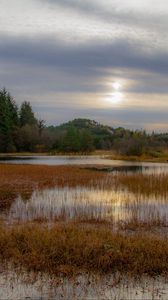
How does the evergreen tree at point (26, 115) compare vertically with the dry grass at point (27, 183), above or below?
above

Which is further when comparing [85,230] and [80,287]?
[85,230]

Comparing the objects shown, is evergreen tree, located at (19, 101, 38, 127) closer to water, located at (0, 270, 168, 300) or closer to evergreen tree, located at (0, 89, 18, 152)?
evergreen tree, located at (0, 89, 18, 152)

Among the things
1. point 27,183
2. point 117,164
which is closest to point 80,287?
point 27,183

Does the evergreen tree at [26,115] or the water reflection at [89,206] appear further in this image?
the evergreen tree at [26,115]

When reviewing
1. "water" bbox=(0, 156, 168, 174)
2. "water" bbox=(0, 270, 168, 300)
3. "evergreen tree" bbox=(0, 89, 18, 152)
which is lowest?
"water" bbox=(0, 270, 168, 300)

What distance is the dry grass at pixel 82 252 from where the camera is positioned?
9.53m

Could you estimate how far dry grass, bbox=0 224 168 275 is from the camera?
9531 mm

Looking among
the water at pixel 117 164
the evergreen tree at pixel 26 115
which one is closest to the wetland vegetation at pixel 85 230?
the water at pixel 117 164

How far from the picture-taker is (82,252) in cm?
1016

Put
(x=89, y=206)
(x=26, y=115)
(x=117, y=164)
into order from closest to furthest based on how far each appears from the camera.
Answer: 1. (x=89, y=206)
2. (x=117, y=164)
3. (x=26, y=115)

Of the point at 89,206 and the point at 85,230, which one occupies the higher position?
the point at 85,230

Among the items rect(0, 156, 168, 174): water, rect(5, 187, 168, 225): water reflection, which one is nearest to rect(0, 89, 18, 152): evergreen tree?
rect(0, 156, 168, 174): water

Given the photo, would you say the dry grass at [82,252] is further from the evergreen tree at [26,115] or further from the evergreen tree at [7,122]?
the evergreen tree at [26,115]

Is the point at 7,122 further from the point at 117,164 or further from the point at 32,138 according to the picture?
the point at 117,164
